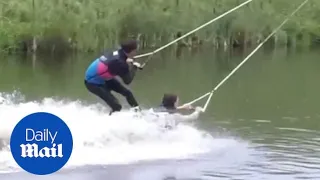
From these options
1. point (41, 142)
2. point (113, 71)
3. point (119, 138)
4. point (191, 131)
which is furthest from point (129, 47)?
point (41, 142)

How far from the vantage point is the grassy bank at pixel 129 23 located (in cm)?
4622

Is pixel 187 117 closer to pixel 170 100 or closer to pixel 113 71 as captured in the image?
pixel 170 100

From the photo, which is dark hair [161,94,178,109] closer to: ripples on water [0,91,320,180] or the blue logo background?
ripples on water [0,91,320,180]

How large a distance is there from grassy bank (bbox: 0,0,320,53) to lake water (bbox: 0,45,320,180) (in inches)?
670

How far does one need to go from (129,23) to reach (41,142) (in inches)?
1681

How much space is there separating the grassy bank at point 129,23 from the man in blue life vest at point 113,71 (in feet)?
103

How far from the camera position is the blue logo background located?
A: 802 cm

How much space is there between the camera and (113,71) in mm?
13477

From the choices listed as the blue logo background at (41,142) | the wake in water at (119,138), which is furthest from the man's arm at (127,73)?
the blue logo background at (41,142)

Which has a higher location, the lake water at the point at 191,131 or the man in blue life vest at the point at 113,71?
the man in blue life vest at the point at 113,71

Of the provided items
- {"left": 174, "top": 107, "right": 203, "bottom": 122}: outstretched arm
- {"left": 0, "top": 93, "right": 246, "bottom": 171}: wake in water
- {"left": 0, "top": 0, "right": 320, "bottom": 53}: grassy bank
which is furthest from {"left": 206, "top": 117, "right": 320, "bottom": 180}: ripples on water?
{"left": 0, "top": 0, "right": 320, "bottom": 53}: grassy bank

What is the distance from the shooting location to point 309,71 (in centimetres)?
3281

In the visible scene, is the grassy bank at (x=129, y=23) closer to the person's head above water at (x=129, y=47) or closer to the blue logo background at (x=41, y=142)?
the person's head above water at (x=129, y=47)

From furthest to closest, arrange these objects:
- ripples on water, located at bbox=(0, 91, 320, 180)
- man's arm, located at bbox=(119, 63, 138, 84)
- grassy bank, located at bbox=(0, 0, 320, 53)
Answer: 1. grassy bank, located at bbox=(0, 0, 320, 53)
2. man's arm, located at bbox=(119, 63, 138, 84)
3. ripples on water, located at bbox=(0, 91, 320, 180)
